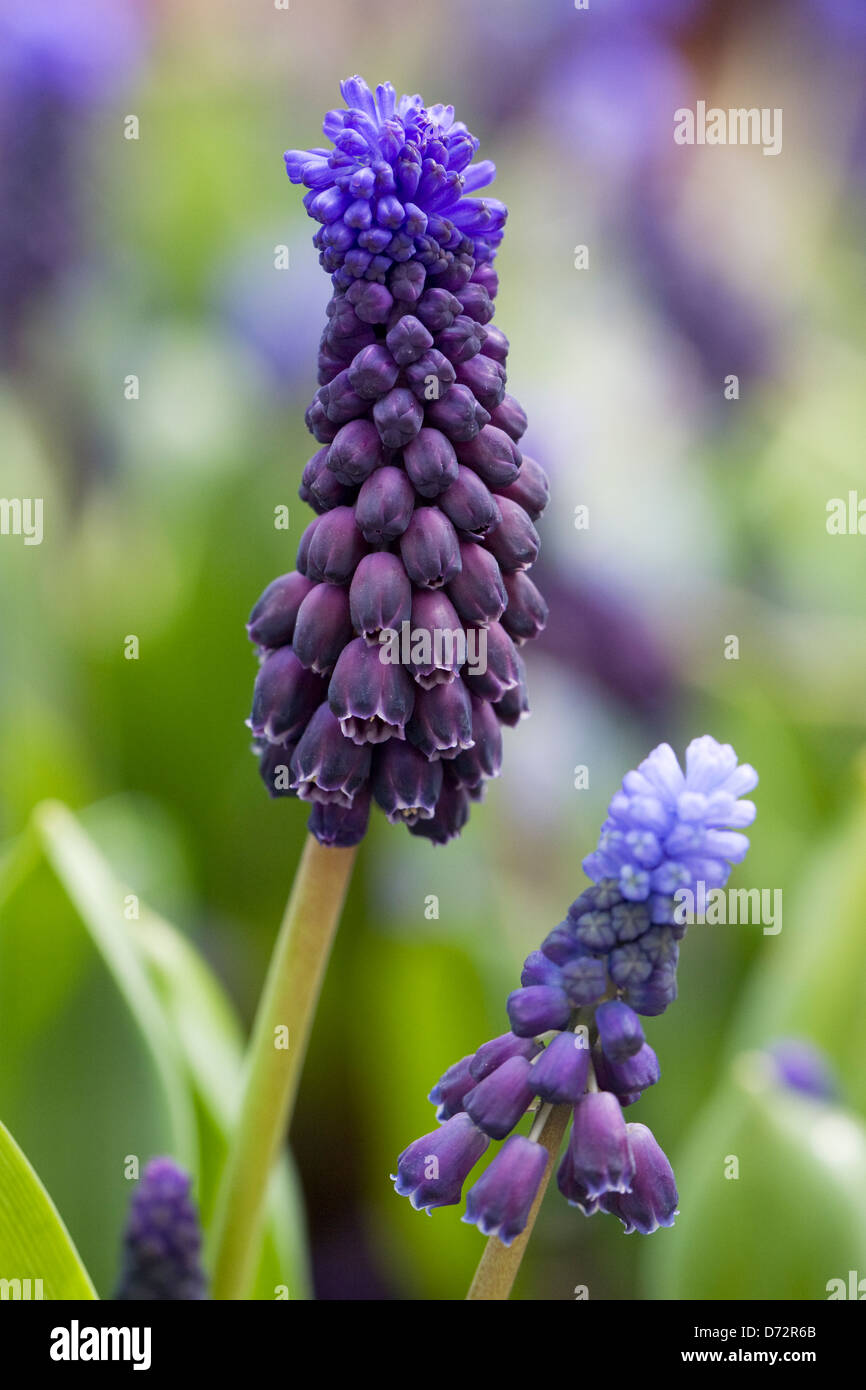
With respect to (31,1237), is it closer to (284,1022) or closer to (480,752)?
(284,1022)

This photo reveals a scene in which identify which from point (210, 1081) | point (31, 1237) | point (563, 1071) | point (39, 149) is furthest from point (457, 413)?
point (39, 149)

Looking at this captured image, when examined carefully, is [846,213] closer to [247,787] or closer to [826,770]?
[826,770]

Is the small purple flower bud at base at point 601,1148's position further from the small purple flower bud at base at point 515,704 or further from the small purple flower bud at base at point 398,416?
the small purple flower bud at base at point 398,416

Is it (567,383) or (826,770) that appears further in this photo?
(567,383)

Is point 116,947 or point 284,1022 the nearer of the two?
point 284,1022

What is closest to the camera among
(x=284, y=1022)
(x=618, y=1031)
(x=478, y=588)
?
(x=618, y=1031)

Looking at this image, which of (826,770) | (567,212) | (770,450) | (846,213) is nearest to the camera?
(826,770)
